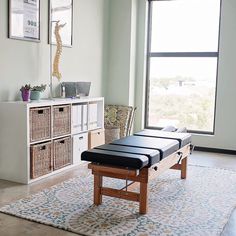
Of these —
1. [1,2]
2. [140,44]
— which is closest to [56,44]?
[1,2]

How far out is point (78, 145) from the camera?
15.2 feet

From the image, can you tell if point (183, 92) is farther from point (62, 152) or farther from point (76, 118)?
point (62, 152)

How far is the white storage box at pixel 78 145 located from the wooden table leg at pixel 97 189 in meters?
1.41

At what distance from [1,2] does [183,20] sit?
3137 millimetres

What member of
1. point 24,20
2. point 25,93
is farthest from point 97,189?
point 24,20

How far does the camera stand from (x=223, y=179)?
13.5ft

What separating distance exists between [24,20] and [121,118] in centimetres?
Result: 232

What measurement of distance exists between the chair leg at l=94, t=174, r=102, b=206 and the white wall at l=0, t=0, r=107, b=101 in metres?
1.53

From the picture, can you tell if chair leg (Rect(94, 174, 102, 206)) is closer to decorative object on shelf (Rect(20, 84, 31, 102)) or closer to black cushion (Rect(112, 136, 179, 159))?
black cushion (Rect(112, 136, 179, 159))

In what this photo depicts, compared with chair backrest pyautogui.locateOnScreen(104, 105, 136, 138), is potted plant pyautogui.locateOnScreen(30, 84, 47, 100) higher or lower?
higher

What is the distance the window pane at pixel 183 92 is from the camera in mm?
5832

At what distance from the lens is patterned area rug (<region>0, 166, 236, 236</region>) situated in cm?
276

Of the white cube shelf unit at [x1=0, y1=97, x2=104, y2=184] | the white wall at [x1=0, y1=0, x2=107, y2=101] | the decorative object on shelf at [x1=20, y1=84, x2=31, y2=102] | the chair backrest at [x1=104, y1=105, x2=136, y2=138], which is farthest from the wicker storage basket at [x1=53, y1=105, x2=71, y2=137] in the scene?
the chair backrest at [x1=104, y1=105, x2=136, y2=138]

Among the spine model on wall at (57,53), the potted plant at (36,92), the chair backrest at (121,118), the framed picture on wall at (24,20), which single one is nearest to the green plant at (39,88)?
the potted plant at (36,92)
